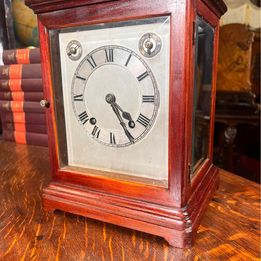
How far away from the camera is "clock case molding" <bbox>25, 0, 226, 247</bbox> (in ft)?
1.48

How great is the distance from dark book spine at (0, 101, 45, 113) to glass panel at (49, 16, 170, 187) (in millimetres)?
510

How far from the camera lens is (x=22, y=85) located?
1058 millimetres

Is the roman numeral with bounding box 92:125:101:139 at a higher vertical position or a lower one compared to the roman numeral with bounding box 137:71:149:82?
lower

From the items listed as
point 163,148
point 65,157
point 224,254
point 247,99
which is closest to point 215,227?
point 224,254

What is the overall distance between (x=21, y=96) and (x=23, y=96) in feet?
0.04

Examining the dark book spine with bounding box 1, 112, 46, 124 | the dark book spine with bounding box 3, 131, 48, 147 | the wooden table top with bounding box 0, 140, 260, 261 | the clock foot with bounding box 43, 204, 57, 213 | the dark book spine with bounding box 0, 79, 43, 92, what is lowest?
the wooden table top with bounding box 0, 140, 260, 261

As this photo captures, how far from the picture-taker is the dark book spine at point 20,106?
3.50 feet

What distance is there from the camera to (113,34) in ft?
1.66

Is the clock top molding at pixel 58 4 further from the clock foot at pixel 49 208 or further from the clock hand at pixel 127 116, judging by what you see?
the clock foot at pixel 49 208

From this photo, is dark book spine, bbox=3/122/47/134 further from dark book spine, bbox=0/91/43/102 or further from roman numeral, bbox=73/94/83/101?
roman numeral, bbox=73/94/83/101

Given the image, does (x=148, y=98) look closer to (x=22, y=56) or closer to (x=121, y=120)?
(x=121, y=120)


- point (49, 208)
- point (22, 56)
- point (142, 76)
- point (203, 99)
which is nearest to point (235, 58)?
point (203, 99)

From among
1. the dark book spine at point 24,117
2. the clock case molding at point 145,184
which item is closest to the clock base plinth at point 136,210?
the clock case molding at point 145,184

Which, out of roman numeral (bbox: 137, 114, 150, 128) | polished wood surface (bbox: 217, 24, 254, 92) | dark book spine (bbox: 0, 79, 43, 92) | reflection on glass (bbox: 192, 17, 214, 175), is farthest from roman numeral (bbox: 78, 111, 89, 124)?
polished wood surface (bbox: 217, 24, 254, 92)
